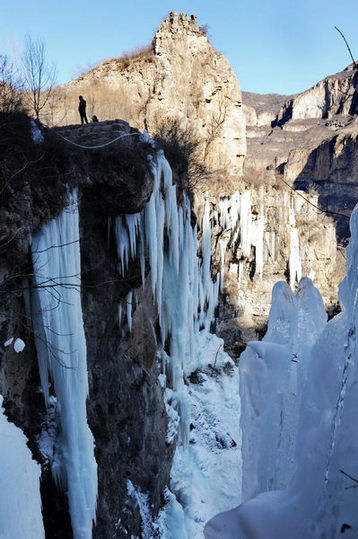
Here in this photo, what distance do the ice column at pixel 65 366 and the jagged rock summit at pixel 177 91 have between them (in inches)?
615

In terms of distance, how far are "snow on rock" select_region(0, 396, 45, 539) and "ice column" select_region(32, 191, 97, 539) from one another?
1721mm

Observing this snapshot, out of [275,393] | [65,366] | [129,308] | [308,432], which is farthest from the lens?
[129,308]

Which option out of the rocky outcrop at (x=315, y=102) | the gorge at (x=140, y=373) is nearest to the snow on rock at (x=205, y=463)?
the gorge at (x=140, y=373)

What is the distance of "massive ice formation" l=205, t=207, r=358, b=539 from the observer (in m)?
1.08

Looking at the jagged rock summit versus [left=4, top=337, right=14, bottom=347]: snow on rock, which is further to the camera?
the jagged rock summit

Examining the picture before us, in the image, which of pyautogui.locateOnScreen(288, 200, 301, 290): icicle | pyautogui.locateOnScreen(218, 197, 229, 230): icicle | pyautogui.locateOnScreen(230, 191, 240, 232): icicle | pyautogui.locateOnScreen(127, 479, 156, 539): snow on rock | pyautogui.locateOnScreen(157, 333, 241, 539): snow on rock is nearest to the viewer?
pyautogui.locateOnScreen(127, 479, 156, 539): snow on rock

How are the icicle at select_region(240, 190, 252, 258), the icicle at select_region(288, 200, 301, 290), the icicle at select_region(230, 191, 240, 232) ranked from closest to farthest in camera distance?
1. the icicle at select_region(230, 191, 240, 232)
2. the icicle at select_region(240, 190, 252, 258)
3. the icicle at select_region(288, 200, 301, 290)

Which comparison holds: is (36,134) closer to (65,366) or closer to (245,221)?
(65,366)

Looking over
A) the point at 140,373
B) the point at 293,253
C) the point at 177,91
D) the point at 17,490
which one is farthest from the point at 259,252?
the point at 17,490

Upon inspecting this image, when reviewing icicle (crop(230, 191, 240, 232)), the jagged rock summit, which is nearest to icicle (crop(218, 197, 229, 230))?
icicle (crop(230, 191, 240, 232))

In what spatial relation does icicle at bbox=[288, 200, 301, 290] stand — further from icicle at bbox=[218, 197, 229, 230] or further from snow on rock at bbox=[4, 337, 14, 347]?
snow on rock at bbox=[4, 337, 14, 347]

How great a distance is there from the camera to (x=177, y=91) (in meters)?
19.4

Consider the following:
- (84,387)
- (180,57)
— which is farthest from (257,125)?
(84,387)

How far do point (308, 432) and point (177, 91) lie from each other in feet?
68.1
